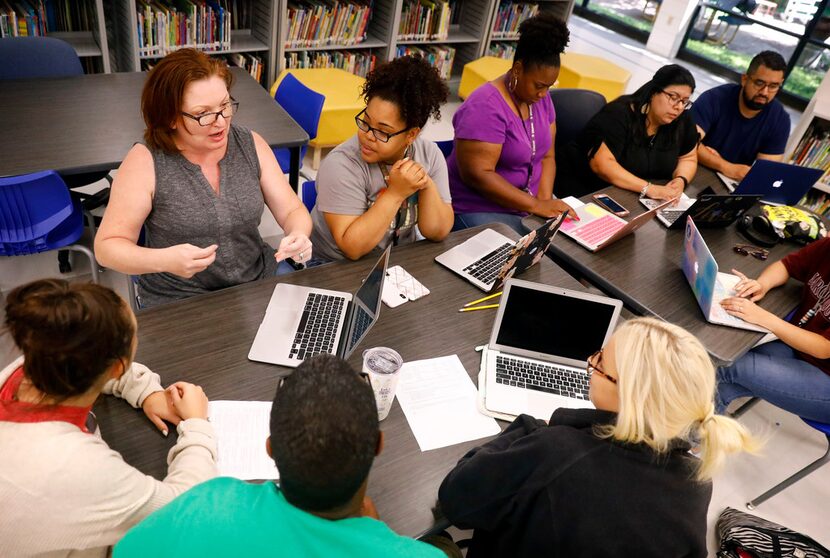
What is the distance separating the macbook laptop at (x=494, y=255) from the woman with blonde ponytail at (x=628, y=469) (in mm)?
670

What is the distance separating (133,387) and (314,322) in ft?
1.66

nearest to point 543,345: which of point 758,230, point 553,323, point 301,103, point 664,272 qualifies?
point 553,323

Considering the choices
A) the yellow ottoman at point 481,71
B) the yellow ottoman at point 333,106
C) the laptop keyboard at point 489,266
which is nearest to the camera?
the laptop keyboard at point 489,266

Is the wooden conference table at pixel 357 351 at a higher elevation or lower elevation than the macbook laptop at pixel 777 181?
lower

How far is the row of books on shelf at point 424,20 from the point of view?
16.1ft

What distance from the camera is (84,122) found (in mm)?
2676

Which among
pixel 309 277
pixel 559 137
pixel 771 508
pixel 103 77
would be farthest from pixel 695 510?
pixel 103 77

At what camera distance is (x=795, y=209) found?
9.09 feet

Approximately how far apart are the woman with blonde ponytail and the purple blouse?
1.52 meters

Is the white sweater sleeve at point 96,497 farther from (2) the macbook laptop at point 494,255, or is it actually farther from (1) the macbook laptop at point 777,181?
(1) the macbook laptop at point 777,181

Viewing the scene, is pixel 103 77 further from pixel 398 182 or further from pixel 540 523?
pixel 540 523

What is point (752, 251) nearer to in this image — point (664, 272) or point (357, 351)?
point (664, 272)

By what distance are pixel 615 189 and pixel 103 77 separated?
2.69m

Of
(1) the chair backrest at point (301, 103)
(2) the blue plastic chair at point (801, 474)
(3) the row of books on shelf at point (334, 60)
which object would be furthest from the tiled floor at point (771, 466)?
(3) the row of books on shelf at point (334, 60)
